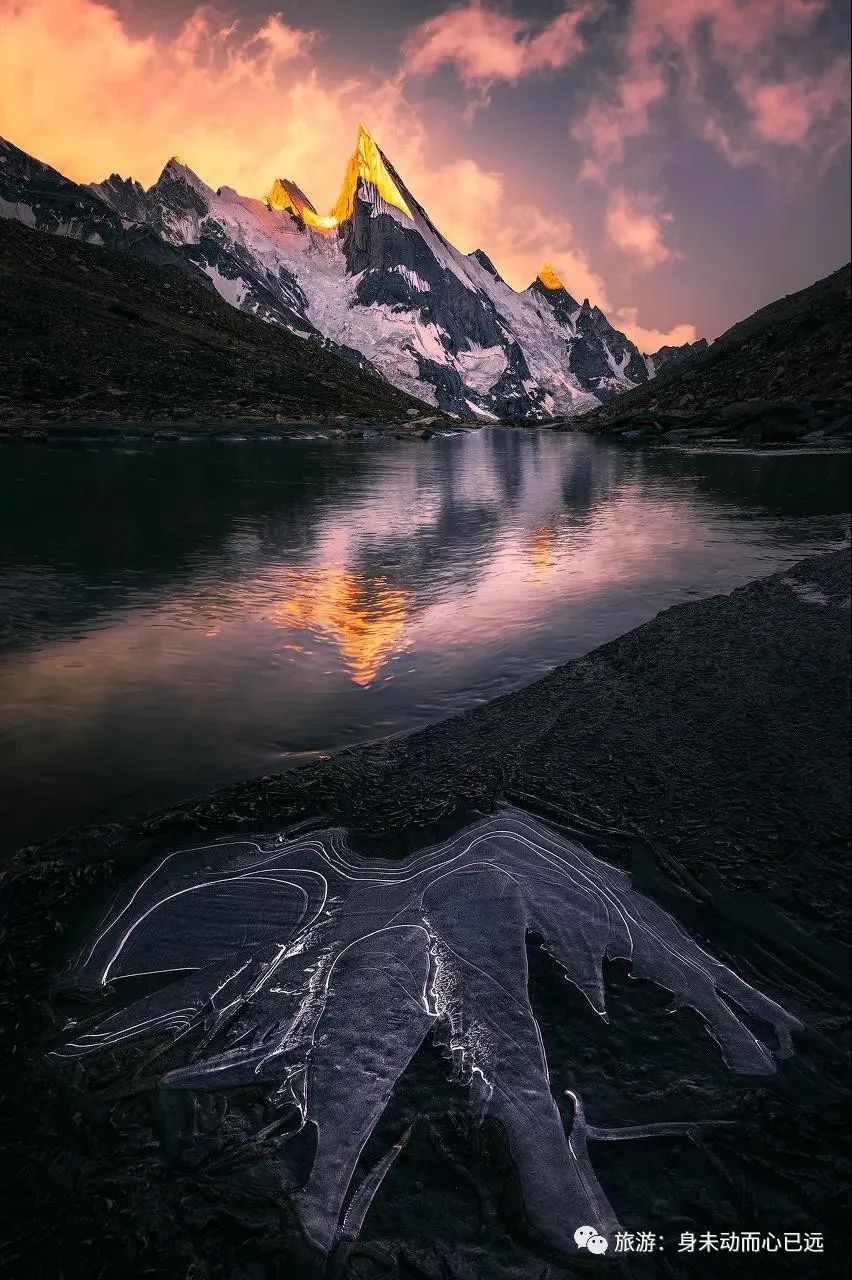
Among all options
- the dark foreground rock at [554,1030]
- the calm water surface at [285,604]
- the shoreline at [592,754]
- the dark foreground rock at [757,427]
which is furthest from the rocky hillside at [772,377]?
the dark foreground rock at [554,1030]

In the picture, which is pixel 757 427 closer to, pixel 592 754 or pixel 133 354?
pixel 592 754

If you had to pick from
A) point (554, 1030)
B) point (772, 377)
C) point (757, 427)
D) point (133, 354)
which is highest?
point (133, 354)

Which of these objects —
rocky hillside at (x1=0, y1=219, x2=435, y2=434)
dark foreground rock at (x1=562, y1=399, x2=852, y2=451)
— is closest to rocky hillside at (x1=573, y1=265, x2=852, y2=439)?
dark foreground rock at (x1=562, y1=399, x2=852, y2=451)

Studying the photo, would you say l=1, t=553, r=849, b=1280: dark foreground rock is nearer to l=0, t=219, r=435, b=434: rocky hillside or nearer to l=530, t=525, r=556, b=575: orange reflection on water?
l=530, t=525, r=556, b=575: orange reflection on water

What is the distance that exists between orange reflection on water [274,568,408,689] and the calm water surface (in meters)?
0.06

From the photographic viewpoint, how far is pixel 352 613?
34.1 feet

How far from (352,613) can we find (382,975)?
24.7 ft

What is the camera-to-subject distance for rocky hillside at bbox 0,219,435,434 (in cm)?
6406

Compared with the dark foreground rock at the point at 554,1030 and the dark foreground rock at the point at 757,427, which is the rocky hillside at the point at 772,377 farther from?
the dark foreground rock at the point at 554,1030

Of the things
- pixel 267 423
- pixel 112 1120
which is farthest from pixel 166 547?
pixel 267 423

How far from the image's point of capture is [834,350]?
65.8m

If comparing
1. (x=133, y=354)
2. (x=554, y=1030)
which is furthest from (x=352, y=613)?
(x=133, y=354)

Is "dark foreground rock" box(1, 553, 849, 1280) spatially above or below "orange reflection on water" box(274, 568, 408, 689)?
above

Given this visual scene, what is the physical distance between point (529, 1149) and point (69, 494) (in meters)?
25.9
